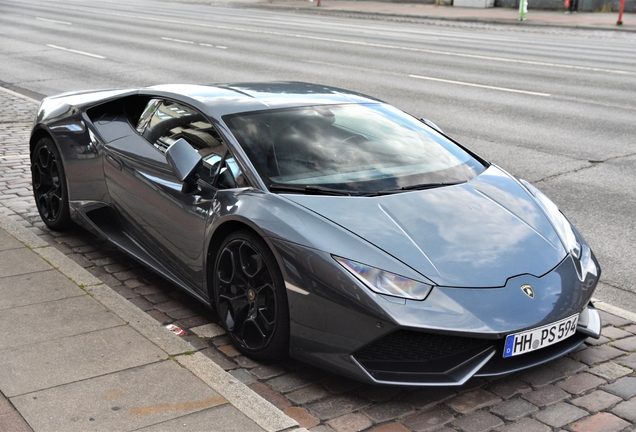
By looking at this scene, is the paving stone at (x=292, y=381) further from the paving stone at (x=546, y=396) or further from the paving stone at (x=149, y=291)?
the paving stone at (x=149, y=291)

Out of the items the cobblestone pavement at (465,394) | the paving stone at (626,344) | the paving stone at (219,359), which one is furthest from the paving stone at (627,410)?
the paving stone at (219,359)

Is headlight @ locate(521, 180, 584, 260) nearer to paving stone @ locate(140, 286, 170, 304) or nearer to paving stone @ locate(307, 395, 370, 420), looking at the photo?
paving stone @ locate(307, 395, 370, 420)

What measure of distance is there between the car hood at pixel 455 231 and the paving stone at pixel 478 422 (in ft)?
1.97

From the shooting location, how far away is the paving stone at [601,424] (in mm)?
3607

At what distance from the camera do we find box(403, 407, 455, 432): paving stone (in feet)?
12.0

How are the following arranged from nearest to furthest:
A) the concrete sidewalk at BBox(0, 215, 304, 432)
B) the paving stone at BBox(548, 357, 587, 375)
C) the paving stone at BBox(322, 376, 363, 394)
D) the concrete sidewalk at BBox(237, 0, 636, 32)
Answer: the concrete sidewalk at BBox(0, 215, 304, 432), the paving stone at BBox(322, 376, 363, 394), the paving stone at BBox(548, 357, 587, 375), the concrete sidewalk at BBox(237, 0, 636, 32)

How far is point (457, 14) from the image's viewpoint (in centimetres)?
3466

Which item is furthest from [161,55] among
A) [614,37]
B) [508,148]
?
[614,37]

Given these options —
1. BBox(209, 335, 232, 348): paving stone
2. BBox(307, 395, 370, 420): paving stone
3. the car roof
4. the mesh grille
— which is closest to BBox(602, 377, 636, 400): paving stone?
the mesh grille

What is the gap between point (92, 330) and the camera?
450cm

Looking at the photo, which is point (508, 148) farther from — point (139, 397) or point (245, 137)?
point (139, 397)

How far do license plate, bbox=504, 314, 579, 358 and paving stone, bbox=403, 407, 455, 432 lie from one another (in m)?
0.40

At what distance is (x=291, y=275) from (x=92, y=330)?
1.31 metres

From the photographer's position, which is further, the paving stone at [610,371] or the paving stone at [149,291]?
the paving stone at [149,291]
